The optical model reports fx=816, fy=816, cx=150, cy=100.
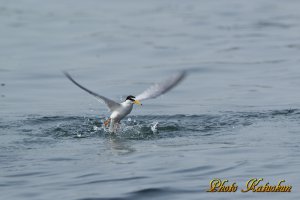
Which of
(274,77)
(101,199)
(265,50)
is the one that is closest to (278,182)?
(101,199)

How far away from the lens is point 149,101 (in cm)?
1739

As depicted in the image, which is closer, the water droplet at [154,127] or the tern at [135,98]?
the tern at [135,98]

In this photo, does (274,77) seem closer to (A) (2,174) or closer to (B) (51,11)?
(A) (2,174)

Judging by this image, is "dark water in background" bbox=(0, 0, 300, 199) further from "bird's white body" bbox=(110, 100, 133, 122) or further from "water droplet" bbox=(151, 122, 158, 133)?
"bird's white body" bbox=(110, 100, 133, 122)

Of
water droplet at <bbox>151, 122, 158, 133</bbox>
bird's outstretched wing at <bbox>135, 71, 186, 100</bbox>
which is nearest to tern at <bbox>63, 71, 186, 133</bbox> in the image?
bird's outstretched wing at <bbox>135, 71, 186, 100</bbox>

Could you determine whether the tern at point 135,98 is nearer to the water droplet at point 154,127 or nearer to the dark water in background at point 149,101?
the dark water in background at point 149,101

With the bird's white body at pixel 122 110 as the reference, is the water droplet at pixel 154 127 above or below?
below

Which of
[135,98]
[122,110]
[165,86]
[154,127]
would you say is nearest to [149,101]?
[154,127]

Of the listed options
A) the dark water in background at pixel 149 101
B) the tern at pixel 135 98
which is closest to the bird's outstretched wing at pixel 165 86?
the tern at pixel 135 98

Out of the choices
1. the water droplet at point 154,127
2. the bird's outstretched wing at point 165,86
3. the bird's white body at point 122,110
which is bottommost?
the water droplet at point 154,127

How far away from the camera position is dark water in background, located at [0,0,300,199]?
11227 millimetres

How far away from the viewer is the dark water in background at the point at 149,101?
11.2 metres

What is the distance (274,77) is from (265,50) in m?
4.11

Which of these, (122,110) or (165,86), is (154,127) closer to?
(122,110)
